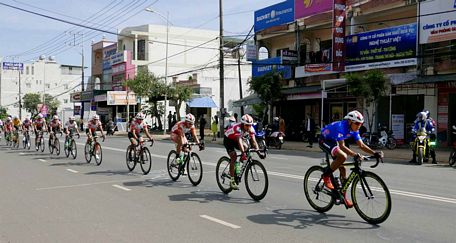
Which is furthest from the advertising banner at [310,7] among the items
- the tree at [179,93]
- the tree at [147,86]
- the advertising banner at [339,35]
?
the tree at [147,86]

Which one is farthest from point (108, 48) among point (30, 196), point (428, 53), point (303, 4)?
point (30, 196)

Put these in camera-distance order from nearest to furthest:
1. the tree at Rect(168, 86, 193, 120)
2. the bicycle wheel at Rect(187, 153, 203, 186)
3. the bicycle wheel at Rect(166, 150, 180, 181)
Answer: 1. the bicycle wheel at Rect(187, 153, 203, 186)
2. the bicycle wheel at Rect(166, 150, 180, 181)
3. the tree at Rect(168, 86, 193, 120)

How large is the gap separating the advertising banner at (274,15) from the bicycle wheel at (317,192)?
24.7m

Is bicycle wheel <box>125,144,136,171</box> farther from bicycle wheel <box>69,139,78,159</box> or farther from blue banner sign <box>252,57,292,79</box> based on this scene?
blue banner sign <box>252,57,292,79</box>

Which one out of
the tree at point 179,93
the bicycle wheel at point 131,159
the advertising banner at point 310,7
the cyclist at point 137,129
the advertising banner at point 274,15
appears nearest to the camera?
the cyclist at point 137,129

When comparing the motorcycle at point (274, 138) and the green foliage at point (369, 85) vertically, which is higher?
the green foliage at point (369, 85)

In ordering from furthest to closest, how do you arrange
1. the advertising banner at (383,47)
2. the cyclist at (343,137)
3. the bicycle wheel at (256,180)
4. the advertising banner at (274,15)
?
the advertising banner at (274,15) → the advertising banner at (383,47) → the bicycle wheel at (256,180) → the cyclist at (343,137)

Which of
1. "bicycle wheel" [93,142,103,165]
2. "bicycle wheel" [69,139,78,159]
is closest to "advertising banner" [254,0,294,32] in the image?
"bicycle wheel" [69,139,78,159]

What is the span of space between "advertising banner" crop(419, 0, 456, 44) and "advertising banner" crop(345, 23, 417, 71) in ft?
2.32

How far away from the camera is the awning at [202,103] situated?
4684cm

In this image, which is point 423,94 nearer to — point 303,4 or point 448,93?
point 448,93

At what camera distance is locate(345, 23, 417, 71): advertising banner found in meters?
23.7

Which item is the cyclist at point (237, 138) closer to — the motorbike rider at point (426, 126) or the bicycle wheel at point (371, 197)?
the bicycle wheel at point (371, 197)

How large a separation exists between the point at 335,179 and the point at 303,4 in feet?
80.5
